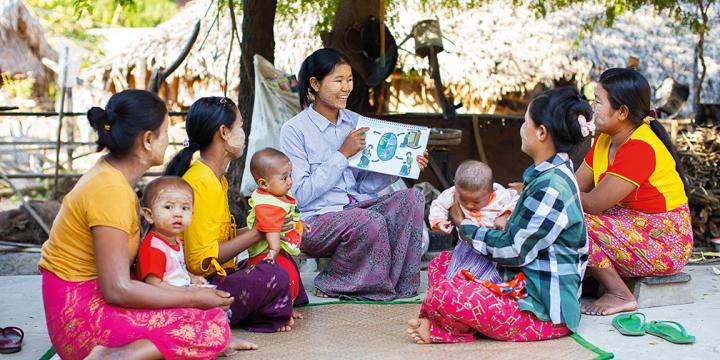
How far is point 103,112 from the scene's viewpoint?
282 cm

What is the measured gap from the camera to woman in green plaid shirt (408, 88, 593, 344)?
3209 mm

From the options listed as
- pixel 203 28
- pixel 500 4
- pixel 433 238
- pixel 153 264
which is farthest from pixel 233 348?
pixel 500 4

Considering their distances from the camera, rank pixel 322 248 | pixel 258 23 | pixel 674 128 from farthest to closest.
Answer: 1. pixel 674 128
2. pixel 258 23
3. pixel 322 248

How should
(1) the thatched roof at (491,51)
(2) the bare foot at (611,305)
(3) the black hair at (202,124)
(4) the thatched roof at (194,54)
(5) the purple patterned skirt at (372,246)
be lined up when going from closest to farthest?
(3) the black hair at (202,124), (2) the bare foot at (611,305), (5) the purple patterned skirt at (372,246), (4) the thatched roof at (194,54), (1) the thatched roof at (491,51)

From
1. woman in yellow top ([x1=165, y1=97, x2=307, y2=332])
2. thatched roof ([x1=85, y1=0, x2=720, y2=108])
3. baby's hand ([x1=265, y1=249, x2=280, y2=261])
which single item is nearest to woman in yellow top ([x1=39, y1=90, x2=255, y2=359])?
woman in yellow top ([x1=165, y1=97, x2=307, y2=332])

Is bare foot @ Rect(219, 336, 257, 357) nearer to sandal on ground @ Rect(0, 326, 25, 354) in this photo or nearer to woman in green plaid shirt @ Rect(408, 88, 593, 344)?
woman in green plaid shirt @ Rect(408, 88, 593, 344)

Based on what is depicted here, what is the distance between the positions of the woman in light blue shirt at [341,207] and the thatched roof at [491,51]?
7.03m

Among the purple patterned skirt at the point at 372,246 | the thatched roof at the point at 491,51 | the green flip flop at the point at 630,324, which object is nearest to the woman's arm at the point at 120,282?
the purple patterned skirt at the point at 372,246

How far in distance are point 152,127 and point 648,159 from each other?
2.27 meters

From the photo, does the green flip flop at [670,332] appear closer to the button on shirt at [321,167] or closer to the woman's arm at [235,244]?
the button on shirt at [321,167]

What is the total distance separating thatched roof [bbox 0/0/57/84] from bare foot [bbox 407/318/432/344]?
11.9 meters

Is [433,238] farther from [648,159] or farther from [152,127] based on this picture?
[152,127]

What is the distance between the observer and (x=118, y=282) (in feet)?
8.87

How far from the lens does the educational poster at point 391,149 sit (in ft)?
13.8
